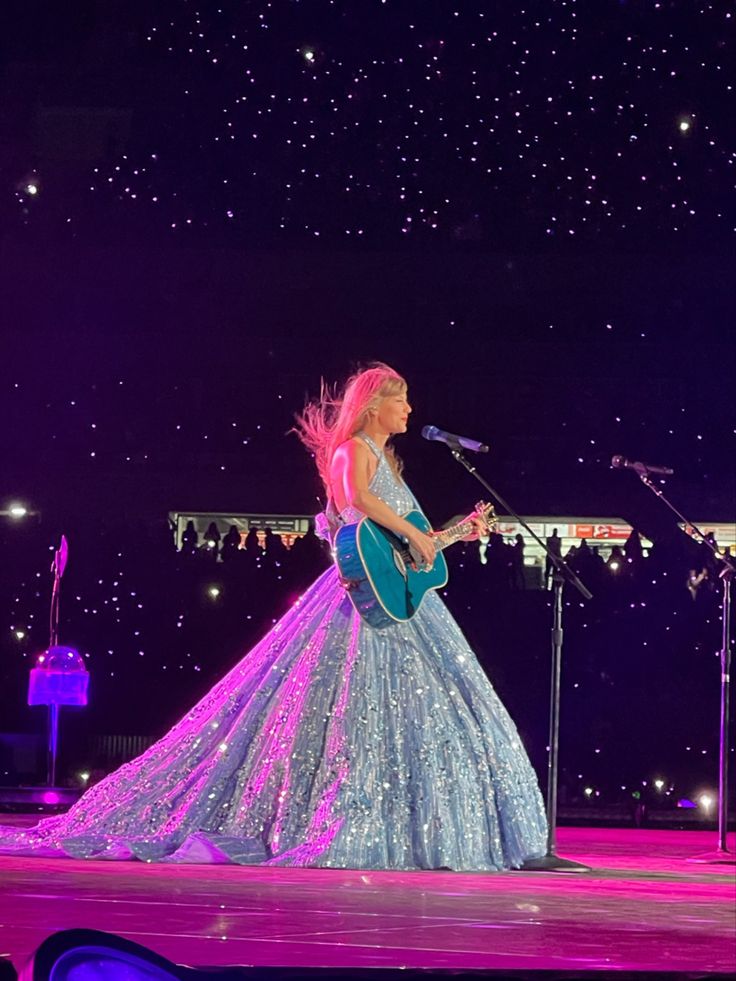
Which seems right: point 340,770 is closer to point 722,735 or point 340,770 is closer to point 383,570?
point 383,570

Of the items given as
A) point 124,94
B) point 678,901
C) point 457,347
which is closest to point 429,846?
point 678,901

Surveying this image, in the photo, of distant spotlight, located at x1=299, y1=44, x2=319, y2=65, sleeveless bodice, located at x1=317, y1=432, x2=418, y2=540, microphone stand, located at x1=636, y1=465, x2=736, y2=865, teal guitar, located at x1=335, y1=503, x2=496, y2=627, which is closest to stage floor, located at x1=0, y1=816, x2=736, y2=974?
teal guitar, located at x1=335, y1=503, x2=496, y2=627

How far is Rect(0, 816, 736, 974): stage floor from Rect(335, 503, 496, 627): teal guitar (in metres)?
0.72

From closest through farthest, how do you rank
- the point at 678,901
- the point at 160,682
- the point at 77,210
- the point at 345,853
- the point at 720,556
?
the point at 678,901 < the point at 345,853 < the point at 720,556 < the point at 160,682 < the point at 77,210

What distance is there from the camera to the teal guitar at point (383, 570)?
3762 mm

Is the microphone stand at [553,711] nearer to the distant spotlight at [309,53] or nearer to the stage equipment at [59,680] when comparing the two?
the stage equipment at [59,680]

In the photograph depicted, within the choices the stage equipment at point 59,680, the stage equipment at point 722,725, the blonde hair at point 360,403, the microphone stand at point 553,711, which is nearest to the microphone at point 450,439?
the microphone stand at point 553,711

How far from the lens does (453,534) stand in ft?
12.6

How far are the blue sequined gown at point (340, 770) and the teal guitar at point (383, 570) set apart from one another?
0.24 feet

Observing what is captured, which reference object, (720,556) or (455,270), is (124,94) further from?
(720,556)

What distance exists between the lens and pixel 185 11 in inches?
314

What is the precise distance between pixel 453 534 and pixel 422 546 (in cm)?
10

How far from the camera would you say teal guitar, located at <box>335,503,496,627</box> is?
3762 millimetres

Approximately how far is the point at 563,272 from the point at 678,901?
9.02 m
